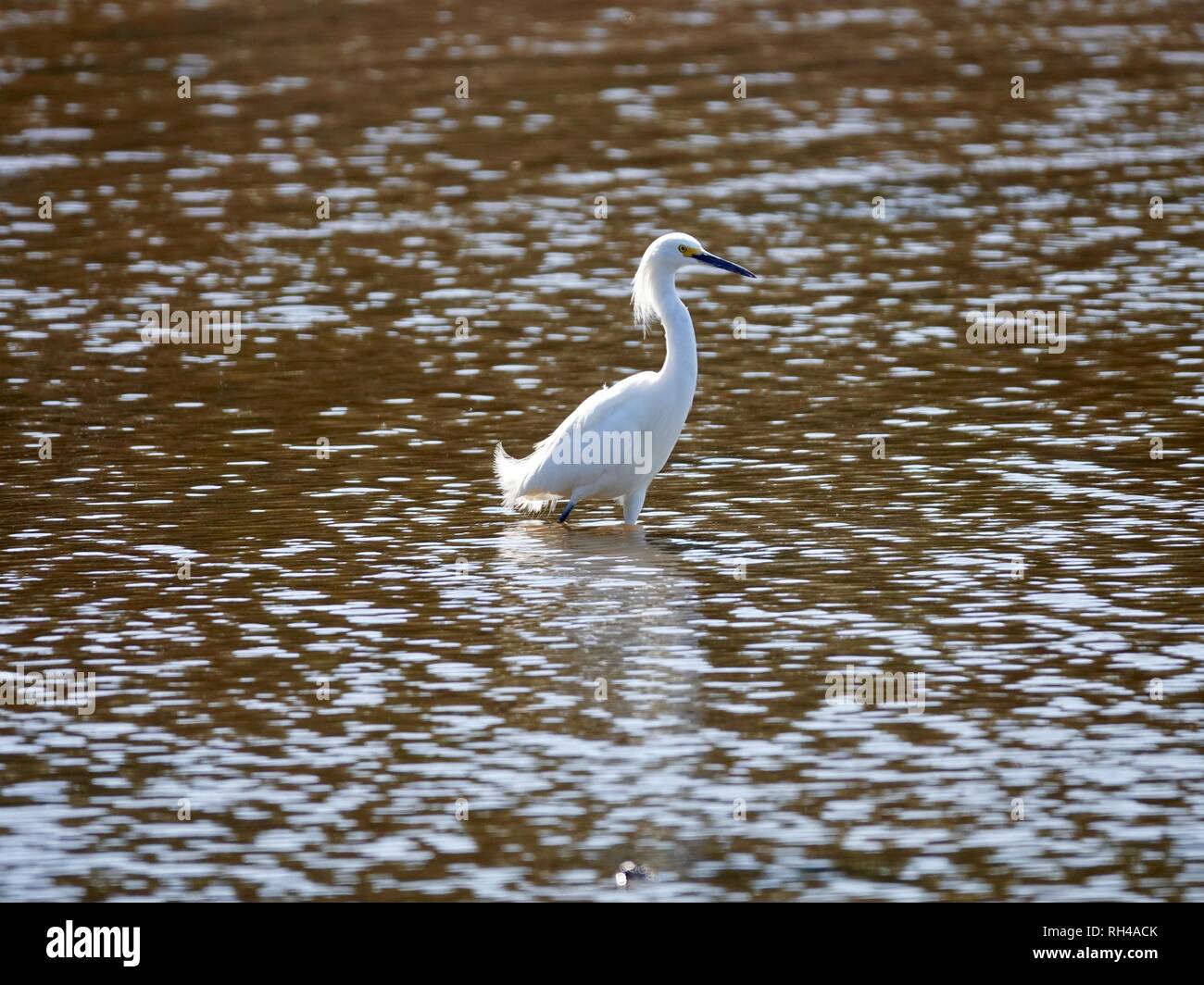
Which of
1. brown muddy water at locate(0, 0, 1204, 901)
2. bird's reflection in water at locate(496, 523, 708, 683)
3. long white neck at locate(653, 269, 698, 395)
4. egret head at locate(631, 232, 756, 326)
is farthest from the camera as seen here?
egret head at locate(631, 232, 756, 326)

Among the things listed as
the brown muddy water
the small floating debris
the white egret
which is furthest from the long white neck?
the small floating debris

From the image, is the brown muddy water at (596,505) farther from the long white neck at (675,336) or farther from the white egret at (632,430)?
the long white neck at (675,336)

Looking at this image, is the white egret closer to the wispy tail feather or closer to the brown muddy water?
the wispy tail feather

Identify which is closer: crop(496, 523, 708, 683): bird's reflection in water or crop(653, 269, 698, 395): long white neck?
crop(496, 523, 708, 683): bird's reflection in water

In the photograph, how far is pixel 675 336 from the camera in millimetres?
16328

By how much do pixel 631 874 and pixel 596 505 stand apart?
8.40 metres

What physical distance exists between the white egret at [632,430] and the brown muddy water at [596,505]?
16.5 inches

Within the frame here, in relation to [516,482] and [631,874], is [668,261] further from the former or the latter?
[631,874]

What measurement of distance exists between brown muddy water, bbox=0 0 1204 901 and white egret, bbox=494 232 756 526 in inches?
16.5

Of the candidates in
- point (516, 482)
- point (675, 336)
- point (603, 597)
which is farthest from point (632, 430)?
point (603, 597)

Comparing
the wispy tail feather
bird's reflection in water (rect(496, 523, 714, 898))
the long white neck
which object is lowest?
bird's reflection in water (rect(496, 523, 714, 898))

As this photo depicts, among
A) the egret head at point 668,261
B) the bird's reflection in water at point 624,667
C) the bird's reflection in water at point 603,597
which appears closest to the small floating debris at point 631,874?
the bird's reflection in water at point 624,667

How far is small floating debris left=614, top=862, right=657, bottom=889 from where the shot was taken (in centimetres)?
969

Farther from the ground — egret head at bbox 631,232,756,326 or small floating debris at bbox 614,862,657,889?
egret head at bbox 631,232,756,326
